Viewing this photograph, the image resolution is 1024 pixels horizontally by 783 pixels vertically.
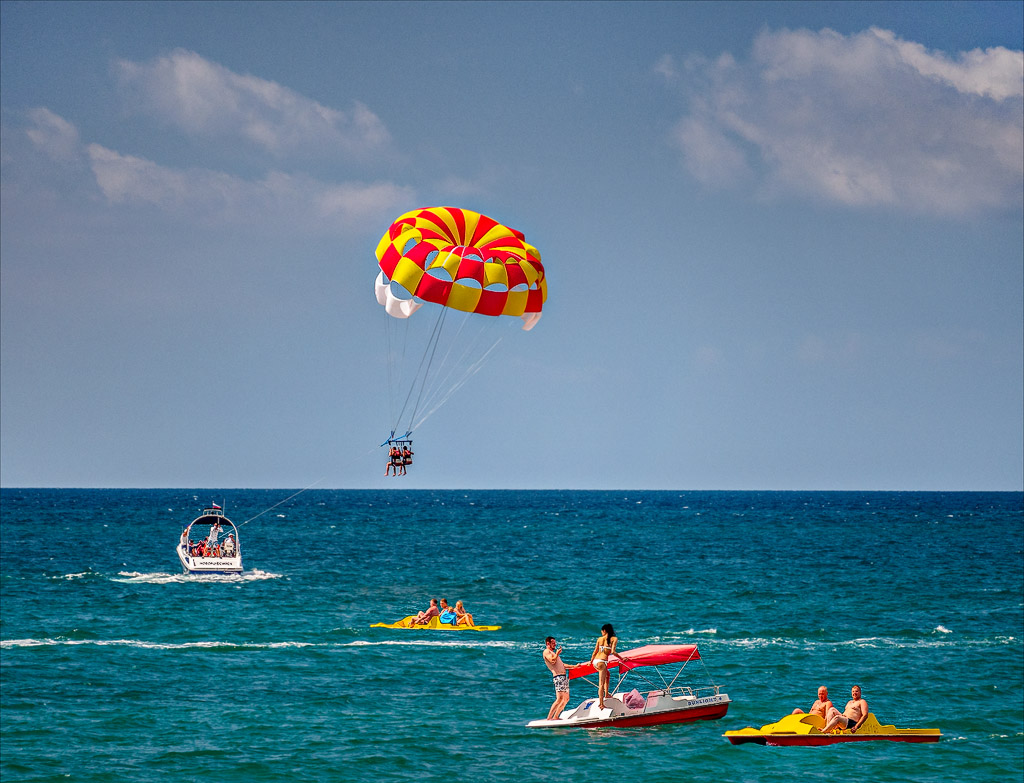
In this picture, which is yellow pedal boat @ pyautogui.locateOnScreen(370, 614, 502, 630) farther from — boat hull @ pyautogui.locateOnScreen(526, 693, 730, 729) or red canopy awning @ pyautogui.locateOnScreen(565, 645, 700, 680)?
red canopy awning @ pyautogui.locateOnScreen(565, 645, 700, 680)

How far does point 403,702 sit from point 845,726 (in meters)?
12.7

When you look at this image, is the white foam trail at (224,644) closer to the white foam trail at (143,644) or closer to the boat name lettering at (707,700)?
the white foam trail at (143,644)

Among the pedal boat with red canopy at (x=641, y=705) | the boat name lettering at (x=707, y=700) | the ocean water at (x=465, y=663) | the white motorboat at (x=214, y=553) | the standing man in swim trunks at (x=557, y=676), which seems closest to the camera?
the ocean water at (x=465, y=663)

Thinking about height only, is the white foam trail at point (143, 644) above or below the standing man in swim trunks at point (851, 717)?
below

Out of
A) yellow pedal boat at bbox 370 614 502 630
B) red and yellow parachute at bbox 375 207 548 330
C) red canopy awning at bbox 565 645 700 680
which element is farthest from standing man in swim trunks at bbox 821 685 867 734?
yellow pedal boat at bbox 370 614 502 630

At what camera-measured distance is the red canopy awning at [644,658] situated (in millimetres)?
27906

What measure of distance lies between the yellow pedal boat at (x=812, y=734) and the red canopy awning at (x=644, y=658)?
234cm

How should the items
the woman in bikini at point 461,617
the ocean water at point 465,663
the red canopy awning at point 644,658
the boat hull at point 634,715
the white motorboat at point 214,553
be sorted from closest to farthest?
the ocean water at point 465,663 < the red canopy awning at point 644,658 < the boat hull at point 634,715 < the woman in bikini at point 461,617 < the white motorboat at point 214,553

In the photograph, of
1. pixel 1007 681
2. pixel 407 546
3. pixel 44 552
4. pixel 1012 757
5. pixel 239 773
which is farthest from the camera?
pixel 407 546

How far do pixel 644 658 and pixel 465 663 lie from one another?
440 inches

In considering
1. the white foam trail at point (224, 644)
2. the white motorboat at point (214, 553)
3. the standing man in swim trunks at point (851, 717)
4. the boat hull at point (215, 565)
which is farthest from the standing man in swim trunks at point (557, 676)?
the boat hull at point (215, 565)

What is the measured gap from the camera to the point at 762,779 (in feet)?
81.8

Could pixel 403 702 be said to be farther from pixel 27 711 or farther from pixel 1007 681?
pixel 1007 681

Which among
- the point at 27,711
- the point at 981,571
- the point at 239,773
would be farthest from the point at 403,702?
the point at 981,571
